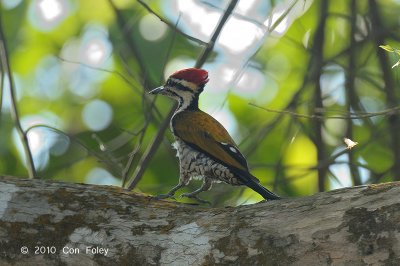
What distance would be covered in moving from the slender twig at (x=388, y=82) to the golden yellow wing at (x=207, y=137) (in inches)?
56.6

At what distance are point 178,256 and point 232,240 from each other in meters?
0.27

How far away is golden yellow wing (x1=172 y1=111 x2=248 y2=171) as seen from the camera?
5.64 m

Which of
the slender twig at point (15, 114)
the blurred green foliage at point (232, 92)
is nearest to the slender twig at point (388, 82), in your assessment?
the blurred green foliage at point (232, 92)

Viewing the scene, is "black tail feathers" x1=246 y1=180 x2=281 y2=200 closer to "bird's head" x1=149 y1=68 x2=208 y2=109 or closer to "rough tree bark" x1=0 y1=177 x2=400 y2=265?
"rough tree bark" x1=0 y1=177 x2=400 y2=265

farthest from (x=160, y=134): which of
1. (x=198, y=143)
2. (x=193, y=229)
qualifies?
(x=193, y=229)

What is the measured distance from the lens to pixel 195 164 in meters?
5.86

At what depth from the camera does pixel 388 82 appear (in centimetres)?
676

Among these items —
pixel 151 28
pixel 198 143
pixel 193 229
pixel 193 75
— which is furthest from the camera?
pixel 151 28

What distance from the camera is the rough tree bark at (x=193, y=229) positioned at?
373cm

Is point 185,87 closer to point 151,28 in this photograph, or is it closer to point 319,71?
point 319,71

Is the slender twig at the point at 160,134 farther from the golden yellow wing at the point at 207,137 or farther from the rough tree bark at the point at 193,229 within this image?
the rough tree bark at the point at 193,229

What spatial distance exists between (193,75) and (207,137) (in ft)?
2.25

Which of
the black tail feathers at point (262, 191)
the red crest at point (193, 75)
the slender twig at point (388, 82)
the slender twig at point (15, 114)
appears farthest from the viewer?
the slender twig at point (388, 82)

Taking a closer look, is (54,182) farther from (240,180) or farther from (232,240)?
(240,180)
